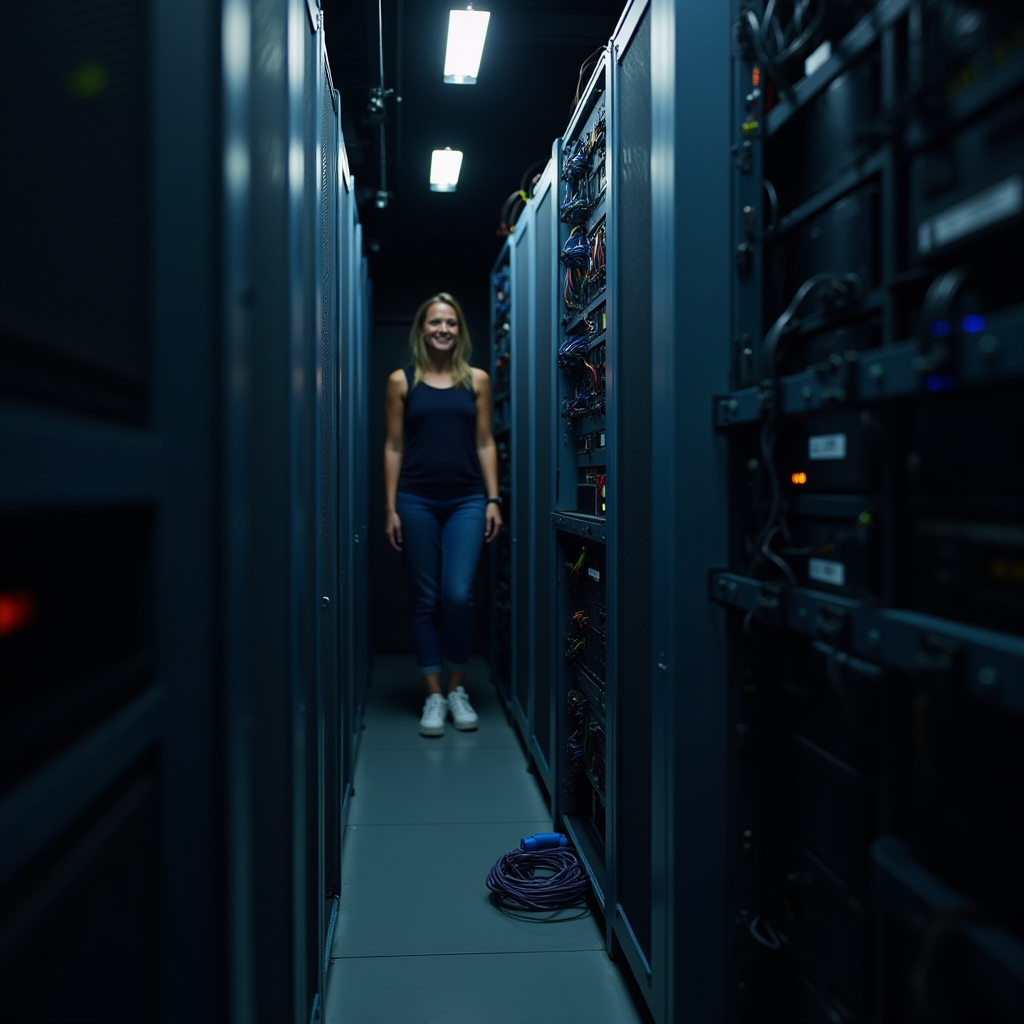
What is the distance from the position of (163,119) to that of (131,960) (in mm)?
742

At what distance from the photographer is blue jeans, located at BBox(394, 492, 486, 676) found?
3.61 meters

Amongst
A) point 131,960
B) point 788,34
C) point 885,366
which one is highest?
point 788,34

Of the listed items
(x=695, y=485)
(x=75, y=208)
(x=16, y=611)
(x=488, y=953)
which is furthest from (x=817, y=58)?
(x=488, y=953)

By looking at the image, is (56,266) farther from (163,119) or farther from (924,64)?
(924,64)

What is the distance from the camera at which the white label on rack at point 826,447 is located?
3.46 ft

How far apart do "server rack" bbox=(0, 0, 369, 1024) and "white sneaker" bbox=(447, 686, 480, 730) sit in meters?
2.47

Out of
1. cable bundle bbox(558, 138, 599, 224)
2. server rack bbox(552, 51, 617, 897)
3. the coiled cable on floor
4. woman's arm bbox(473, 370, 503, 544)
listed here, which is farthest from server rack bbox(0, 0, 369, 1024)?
woman's arm bbox(473, 370, 503, 544)

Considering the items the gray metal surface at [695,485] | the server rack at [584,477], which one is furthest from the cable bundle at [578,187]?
the gray metal surface at [695,485]

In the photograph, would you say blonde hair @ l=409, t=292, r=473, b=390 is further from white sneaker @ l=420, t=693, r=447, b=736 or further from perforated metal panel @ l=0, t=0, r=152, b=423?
perforated metal panel @ l=0, t=0, r=152, b=423

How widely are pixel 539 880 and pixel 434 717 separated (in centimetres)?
147

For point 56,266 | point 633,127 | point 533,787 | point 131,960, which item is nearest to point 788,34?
point 633,127

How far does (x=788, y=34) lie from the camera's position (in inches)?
46.1

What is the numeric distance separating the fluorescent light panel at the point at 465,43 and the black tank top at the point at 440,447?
122 centimetres

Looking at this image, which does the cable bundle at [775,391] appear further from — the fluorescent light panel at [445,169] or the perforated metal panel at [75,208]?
the fluorescent light panel at [445,169]
